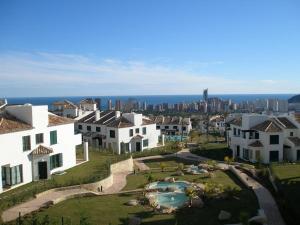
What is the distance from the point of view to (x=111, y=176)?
3547 centimetres

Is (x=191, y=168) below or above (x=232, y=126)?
below

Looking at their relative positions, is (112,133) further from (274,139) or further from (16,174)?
(16,174)

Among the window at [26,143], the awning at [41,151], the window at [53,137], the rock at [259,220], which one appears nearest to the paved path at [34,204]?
the awning at [41,151]

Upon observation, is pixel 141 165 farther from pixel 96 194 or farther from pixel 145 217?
pixel 145 217

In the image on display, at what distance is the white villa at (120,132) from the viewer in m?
54.5

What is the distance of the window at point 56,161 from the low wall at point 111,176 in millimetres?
5265

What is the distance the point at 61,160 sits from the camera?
36906 mm

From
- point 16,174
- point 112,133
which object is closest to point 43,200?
point 16,174

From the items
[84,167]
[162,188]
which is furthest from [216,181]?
[84,167]

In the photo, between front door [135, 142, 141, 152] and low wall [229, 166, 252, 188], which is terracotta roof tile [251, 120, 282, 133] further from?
front door [135, 142, 141, 152]

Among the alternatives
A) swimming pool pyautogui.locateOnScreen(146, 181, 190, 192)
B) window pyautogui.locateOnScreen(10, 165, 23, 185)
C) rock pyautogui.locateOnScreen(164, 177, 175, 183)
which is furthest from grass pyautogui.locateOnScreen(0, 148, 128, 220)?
rock pyautogui.locateOnScreen(164, 177, 175, 183)

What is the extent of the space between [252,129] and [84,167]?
22.2 m

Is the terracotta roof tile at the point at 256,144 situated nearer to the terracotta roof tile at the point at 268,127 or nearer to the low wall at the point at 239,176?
the terracotta roof tile at the point at 268,127

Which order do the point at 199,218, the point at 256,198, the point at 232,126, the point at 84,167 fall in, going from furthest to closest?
the point at 232,126 < the point at 84,167 < the point at 256,198 < the point at 199,218
